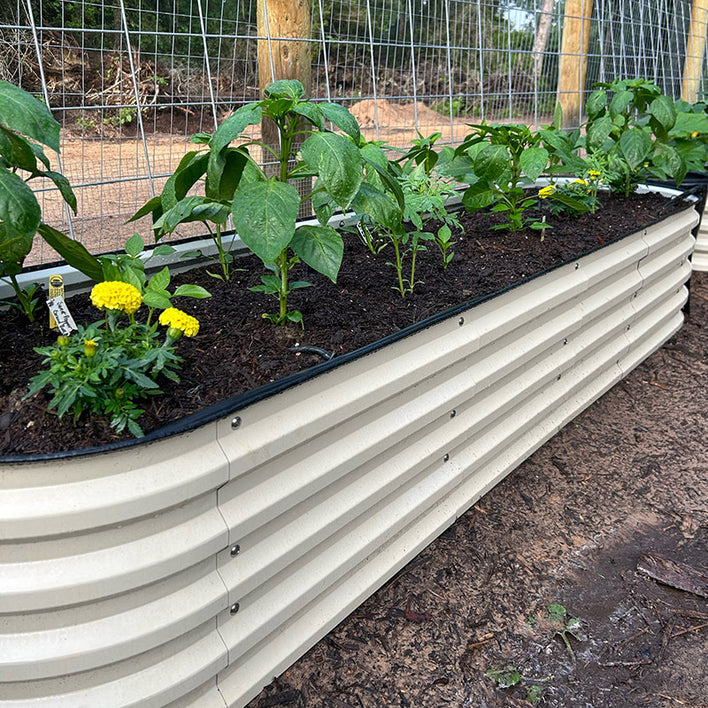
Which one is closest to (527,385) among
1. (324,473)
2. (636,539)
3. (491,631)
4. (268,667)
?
(636,539)

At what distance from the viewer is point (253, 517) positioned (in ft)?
4.88

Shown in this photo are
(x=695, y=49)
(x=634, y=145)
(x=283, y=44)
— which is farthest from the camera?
(x=695, y=49)

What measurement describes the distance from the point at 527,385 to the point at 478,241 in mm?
674

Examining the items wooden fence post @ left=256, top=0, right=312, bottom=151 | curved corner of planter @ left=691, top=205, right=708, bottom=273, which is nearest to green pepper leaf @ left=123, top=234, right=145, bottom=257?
wooden fence post @ left=256, top=0, right=312, bottom=151

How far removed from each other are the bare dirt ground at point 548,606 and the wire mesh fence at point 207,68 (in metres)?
1.46

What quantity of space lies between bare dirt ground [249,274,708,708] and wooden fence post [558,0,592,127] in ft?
9.09

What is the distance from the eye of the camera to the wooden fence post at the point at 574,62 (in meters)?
4.79

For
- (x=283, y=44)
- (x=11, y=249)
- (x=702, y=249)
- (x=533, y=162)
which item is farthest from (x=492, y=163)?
(x=702, y=249)

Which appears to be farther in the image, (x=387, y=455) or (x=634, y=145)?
(x=634, y=145)

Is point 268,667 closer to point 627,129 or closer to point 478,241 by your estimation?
point 478,241

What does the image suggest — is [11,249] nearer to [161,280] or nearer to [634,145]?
[161,280]

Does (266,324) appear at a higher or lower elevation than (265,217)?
lower

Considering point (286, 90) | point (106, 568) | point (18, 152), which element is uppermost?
point (286, 90)

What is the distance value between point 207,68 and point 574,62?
3.28 metres
